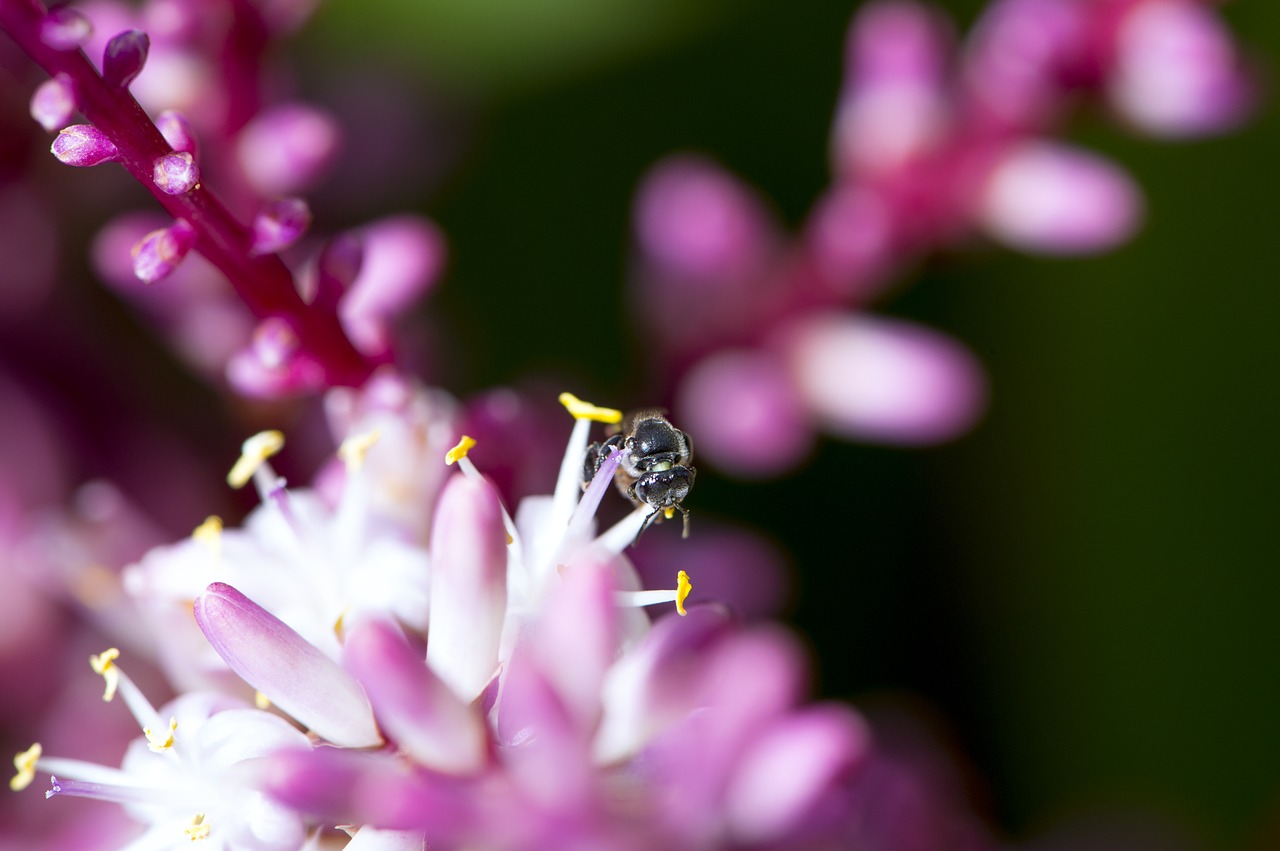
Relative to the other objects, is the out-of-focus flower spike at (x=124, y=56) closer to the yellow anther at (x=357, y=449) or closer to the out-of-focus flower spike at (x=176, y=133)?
the out-of-focus flower spike at (x=176, y=133)

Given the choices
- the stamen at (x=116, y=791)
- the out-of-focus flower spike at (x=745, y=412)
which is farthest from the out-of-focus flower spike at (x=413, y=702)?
the out-of-focus flower spike at (x=745, y=412)

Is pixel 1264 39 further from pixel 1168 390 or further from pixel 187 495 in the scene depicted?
pixel 187 495

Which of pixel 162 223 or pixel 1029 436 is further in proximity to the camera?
pixel 1029 436

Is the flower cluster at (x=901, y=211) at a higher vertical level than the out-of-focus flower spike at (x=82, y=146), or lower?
lower

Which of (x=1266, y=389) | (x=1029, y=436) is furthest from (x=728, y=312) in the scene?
(x=1266, y=389)

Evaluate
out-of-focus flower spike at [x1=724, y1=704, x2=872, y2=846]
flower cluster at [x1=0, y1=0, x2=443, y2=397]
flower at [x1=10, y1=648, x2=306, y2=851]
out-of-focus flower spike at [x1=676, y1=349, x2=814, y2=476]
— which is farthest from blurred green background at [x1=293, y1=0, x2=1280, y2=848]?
flower at [x1=10, y1=648, x2=306, y2=851]
